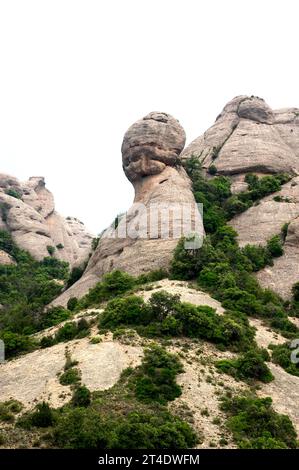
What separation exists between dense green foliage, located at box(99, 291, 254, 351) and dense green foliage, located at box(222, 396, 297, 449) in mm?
8706

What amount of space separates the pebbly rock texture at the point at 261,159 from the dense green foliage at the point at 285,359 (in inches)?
493

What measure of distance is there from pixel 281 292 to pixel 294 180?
24.8m

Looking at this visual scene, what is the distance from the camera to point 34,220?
364 ft

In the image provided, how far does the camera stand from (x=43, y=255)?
102562mm

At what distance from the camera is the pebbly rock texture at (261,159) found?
60625 millimetres

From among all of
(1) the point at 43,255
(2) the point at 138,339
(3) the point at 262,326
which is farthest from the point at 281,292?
(1) the point at 43,255

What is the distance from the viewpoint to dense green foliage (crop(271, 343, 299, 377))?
1633 inches

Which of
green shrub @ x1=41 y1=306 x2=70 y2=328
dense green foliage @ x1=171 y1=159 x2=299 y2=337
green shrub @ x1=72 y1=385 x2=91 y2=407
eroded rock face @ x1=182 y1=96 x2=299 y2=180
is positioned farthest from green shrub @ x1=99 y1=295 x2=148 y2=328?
eroded rock face @ x1=182 y1=96 x2=299 y2=180

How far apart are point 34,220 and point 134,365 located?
7666cm

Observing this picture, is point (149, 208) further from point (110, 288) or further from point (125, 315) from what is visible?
point (125, 315)

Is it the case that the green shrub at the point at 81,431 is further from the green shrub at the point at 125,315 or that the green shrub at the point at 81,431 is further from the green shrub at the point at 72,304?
the green shrub at the point at 72,304

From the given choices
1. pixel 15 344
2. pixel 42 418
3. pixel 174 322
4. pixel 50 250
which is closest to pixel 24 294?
pixel 15 344

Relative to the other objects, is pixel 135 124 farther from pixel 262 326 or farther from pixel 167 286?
pixel 262 326

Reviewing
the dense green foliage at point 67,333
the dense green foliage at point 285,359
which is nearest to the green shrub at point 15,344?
the dense green foliage at point 67,333
